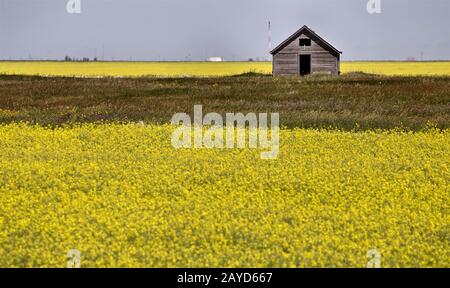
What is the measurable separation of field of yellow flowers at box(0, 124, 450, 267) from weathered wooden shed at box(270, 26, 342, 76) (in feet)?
135

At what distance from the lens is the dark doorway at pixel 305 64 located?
204 ft

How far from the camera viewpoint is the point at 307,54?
59.7 m

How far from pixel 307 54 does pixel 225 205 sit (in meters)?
49.1

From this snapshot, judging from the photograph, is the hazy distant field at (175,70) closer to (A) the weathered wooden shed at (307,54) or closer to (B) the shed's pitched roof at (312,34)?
(A) the weathered wooden shed at (307,54)

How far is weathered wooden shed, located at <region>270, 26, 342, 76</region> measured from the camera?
59562mm

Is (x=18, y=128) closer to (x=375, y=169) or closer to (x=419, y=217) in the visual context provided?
(x=375, y=169)

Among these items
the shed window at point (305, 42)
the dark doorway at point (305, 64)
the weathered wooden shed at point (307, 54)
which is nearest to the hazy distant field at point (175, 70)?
the dark doorway at point (305, 64)

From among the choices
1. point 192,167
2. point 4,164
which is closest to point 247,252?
point 192,167

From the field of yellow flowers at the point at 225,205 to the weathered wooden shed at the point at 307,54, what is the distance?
135 ft

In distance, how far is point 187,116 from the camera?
27.3 metres

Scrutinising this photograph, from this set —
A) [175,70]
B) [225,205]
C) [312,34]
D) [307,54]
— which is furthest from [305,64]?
[225,205]

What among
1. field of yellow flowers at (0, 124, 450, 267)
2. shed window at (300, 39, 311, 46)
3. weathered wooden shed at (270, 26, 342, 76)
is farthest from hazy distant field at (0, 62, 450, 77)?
field of yellow flowers at (0, 124, 450, 267)

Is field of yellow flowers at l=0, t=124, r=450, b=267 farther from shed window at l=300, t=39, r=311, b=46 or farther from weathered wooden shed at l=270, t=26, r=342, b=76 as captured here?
shed window at l=300, t=39, r=311, b=46

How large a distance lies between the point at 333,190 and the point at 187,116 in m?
14.6
